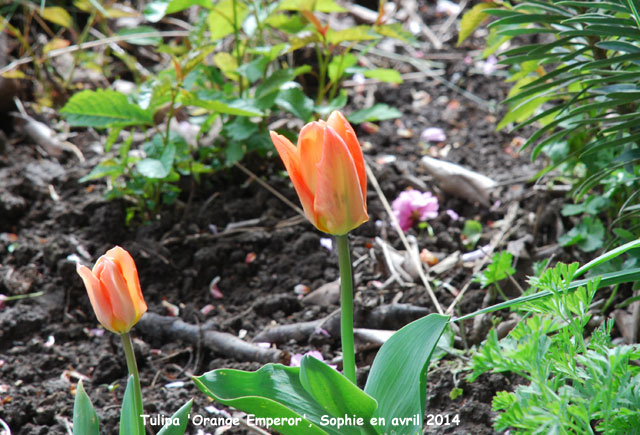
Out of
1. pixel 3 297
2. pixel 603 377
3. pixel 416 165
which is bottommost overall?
pixel 3 297

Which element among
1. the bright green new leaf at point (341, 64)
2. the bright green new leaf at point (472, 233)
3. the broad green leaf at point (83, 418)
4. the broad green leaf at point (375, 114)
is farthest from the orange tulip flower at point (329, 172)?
the bright green new leaf at point (341, 64)

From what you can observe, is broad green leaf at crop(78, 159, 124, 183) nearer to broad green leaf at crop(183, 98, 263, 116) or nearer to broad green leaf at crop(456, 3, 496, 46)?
broad green leaf at crop(183, 98, 263, 116)

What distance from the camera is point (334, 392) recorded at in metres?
0.97

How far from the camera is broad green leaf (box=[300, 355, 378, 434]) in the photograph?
3.09ft

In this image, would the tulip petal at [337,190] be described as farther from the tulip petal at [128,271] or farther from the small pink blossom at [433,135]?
the small pink blossom at [433,135]

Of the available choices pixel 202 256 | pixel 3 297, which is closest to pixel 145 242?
pixel 202 256

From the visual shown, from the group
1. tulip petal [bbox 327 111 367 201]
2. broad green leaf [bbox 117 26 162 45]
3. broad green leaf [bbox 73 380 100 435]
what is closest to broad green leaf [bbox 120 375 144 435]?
broad green leaf [bbox 73 380 100 435]

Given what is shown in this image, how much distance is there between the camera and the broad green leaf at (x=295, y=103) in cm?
201

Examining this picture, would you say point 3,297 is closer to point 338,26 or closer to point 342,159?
point 342,159

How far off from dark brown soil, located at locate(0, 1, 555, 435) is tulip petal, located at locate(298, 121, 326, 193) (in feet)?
1.95

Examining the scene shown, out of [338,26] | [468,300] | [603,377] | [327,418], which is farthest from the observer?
[338,26]

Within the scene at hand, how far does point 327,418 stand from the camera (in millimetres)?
1011

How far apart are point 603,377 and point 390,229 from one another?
1162 mm

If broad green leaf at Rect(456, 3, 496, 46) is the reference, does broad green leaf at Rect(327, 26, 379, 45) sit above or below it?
below
